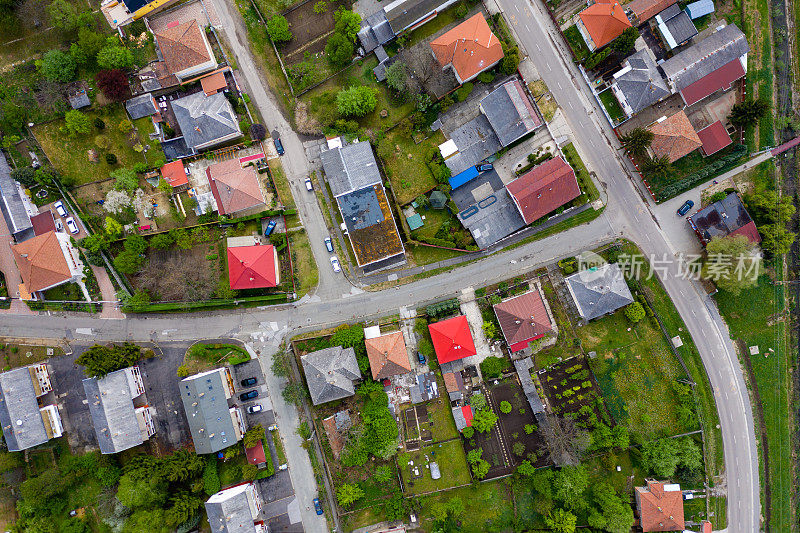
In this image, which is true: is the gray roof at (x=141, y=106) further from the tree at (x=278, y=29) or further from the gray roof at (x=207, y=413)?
the gray roof at (x=207, y=413)

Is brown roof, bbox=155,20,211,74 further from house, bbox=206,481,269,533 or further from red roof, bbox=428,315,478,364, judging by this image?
house, bbox=206,481,269,533

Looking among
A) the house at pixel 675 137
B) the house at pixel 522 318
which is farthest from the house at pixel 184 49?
the house at pixel 675 137

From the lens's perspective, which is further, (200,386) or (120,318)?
(120,318)

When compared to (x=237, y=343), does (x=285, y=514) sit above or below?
below

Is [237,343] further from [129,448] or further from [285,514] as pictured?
[285,514]

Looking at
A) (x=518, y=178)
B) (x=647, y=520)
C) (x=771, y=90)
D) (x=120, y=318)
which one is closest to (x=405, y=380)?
(x=518, y=178)

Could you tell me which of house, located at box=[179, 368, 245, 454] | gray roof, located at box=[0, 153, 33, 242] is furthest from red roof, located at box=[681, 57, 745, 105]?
gray roof, located at box=[0, 153, 33, 242]
